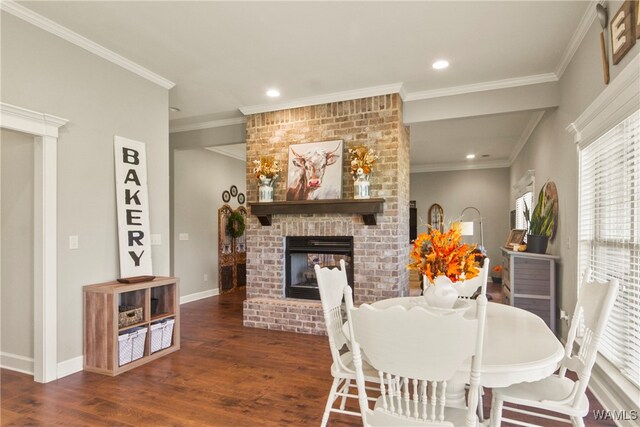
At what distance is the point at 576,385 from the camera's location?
162cm

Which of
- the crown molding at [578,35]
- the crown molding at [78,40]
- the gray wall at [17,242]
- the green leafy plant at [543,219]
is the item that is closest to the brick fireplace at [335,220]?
the crown molding at [78,40]

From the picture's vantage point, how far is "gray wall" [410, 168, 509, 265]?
8.57m

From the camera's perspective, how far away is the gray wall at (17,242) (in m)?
2.99

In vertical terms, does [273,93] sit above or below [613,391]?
above

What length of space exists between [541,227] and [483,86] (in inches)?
68.4

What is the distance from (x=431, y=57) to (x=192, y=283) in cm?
502

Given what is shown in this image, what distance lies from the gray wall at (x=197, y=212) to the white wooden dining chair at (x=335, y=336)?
4313 millimetres

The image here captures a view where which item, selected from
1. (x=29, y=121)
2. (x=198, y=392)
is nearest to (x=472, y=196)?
(x=198, y=392)

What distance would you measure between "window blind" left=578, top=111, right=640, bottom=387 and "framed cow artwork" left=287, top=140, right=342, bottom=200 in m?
2.41

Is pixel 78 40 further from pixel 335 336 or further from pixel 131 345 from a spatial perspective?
pixel 335 336

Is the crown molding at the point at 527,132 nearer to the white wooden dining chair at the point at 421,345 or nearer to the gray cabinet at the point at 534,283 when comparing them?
the gray cabinet at the point at 534,283

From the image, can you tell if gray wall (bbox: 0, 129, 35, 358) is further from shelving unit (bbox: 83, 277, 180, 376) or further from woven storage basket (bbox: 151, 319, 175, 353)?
woven storage basket (bbox: 151, 319, 175, 353)

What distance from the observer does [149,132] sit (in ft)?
12.6

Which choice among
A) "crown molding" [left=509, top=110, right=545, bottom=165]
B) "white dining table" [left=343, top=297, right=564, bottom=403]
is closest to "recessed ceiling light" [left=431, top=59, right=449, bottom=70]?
"crown molding" [left=509, top=110, right=545, bottom=165]
